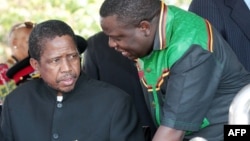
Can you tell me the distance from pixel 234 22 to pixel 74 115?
84 cm

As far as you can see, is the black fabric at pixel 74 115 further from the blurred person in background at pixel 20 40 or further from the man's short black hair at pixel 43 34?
the blurred person in background at pixel 20 40

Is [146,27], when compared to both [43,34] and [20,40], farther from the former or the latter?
[20,40]

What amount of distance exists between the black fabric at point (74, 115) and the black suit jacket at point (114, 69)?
437mm

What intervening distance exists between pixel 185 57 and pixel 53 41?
24.1 inches

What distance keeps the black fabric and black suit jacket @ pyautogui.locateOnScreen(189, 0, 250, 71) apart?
0.60 metres

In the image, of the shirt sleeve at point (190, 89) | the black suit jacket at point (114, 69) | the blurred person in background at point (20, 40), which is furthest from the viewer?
the blurred person in background at point (20, 40)

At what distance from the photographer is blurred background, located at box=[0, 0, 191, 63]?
4566mm

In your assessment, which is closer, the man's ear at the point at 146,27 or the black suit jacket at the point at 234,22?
the man's ear at the point at 146,27

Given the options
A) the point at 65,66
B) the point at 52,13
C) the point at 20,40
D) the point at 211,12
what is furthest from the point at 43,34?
the point at 52,13

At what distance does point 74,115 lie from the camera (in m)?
2.46

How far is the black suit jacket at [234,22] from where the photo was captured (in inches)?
109

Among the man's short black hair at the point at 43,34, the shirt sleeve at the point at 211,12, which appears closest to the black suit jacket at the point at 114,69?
the shirt sleeve at the point at 211,12

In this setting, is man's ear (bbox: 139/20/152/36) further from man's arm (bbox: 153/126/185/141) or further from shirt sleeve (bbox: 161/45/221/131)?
man's arm (bbox: 153/126/185/141)

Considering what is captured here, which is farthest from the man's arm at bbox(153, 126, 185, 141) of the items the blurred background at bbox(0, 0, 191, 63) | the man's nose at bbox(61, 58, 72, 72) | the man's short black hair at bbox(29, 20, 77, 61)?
the blurred background at bbox(0, 0, 191, 63)
